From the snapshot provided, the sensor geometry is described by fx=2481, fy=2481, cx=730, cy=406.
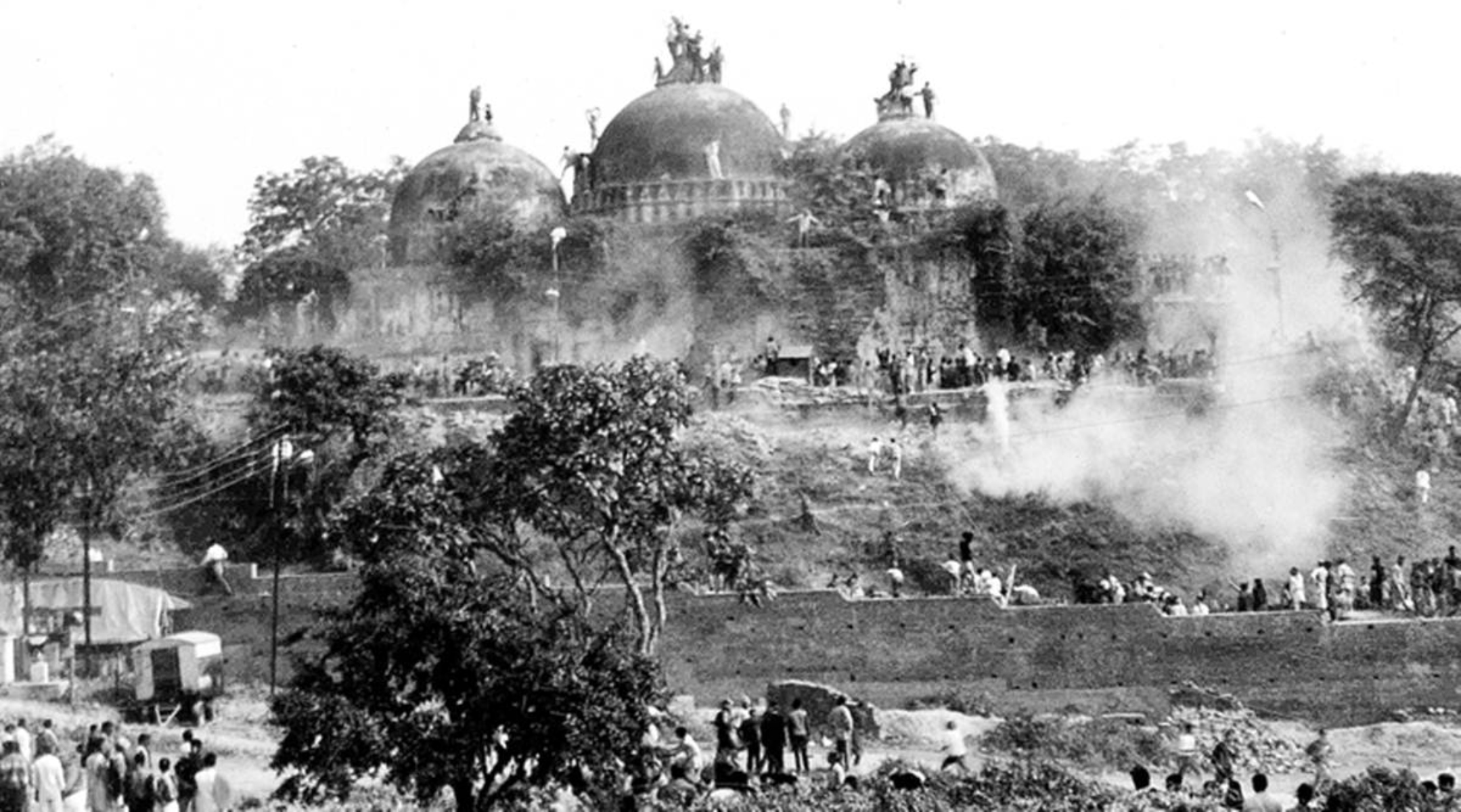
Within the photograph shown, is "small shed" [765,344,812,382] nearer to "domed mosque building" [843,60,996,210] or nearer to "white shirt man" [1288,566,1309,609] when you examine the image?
"domed mosque building" [843,60,996,210]

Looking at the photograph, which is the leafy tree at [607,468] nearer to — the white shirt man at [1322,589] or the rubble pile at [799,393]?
the white shirt man at [1322,589]

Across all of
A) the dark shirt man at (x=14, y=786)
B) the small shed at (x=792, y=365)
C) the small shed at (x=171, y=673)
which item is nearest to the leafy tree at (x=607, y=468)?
the small shed at (x=171, y=673)

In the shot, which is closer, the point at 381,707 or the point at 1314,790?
the point at 381,707

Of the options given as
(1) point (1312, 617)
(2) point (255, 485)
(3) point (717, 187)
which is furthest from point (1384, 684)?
(3) point (717, 187)

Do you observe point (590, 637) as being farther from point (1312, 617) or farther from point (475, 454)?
point (1312, 617)

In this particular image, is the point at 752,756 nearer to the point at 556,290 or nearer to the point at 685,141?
the point at 556,290

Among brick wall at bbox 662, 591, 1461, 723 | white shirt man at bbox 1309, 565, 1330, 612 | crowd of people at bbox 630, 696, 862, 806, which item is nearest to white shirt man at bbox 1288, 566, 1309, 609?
white shirt man at bbox 1309, 565, 1330, 612

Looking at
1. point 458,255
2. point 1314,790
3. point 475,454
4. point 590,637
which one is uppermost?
point 458,255
